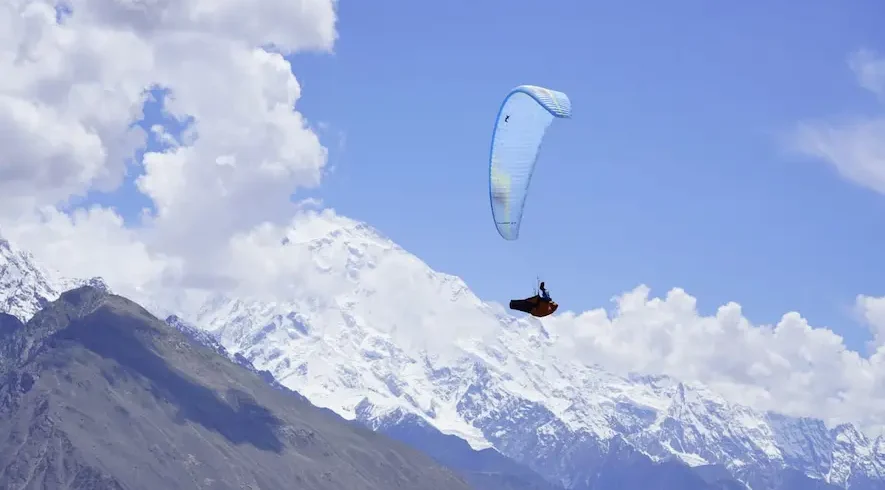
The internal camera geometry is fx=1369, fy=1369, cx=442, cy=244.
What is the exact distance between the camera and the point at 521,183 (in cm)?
11069

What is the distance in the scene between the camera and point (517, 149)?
11156 cm

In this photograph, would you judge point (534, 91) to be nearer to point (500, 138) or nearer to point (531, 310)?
point (500, 138)

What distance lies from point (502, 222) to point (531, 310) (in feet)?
24.7

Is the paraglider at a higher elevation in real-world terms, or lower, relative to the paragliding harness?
higher

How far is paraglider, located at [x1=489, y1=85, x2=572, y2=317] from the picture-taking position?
111 m

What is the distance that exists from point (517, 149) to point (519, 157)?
2.39ft

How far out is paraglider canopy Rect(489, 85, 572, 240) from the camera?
110688 millimetres

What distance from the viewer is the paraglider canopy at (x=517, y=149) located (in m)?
111

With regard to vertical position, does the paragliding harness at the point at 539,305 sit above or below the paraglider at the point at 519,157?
below

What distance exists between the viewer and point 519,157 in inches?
4382

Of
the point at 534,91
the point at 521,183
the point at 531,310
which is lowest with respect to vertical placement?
the point at 531,310

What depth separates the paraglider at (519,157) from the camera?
363ft

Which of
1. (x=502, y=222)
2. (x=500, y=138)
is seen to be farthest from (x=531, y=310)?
(x=500, y=138)

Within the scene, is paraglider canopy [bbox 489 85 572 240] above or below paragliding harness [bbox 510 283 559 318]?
above
